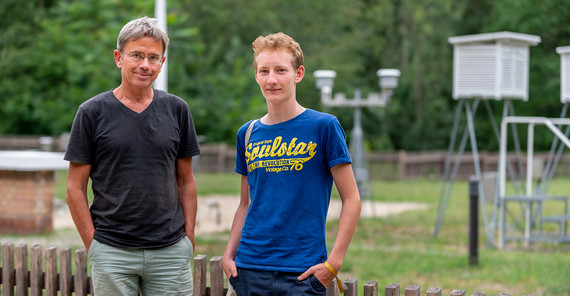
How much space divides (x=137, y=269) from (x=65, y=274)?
5.12ft

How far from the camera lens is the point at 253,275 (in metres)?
2.79

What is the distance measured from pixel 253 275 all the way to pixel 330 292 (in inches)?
28.3

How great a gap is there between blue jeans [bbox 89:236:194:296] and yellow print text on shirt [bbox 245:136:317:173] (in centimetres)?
63

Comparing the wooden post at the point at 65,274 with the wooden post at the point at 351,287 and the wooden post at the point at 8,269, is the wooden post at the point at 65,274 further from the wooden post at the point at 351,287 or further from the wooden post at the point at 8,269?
the wooden post at the point at 351,287

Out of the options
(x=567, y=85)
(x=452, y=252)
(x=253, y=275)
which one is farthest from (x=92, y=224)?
(x=567, y=85)

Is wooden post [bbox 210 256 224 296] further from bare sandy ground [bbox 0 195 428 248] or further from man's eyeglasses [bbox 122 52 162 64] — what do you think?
bare sandy ground [bbox 0 195 428 248]

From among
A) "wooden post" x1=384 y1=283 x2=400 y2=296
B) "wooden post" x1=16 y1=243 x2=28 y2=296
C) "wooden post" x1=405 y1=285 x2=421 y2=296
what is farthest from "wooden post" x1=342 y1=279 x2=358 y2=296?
"wooden post" x1=16 y1=243 x2=28 y2=296

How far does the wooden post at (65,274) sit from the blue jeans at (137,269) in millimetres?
1423

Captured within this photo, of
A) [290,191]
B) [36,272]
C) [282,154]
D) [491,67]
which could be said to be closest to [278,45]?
[282,154]

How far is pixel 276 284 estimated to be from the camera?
2.75 meters

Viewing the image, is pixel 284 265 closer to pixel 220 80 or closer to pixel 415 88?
pixel 220 80

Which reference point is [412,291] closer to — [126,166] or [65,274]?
[126,166]

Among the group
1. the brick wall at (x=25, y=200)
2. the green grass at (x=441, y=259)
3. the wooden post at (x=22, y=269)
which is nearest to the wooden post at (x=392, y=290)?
the wooden post at (x=22, y=269)

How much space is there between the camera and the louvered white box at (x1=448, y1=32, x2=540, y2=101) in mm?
10188
